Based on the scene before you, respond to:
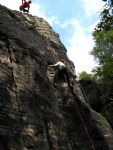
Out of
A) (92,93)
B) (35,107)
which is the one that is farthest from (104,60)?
(35,107)

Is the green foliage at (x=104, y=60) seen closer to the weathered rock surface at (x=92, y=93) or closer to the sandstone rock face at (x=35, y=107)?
the weathered rock surface at (x=92, y=93)

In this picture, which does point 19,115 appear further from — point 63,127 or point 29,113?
point 63,127

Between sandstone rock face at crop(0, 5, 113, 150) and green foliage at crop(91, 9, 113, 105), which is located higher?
green foliage at crop(91, 9, 113, 105)

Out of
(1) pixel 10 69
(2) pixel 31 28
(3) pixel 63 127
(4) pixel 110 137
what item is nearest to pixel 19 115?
(1) pixel 10 69

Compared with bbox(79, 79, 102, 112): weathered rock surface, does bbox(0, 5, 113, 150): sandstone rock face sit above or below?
below

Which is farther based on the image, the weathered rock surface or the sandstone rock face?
the weathered rock surface

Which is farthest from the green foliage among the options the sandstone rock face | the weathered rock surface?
the sandstone rock face

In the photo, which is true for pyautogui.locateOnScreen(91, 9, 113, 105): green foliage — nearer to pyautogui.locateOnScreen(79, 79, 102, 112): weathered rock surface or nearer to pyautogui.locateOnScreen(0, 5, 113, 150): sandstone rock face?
pyautogui.locateOnScreen(79, 79, 102, 112): weathered rock surface

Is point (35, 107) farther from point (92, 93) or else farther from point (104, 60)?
point (104, 60)

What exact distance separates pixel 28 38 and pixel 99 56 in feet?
69.2

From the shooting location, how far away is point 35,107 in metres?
11.5

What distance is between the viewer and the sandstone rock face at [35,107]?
10.1 metres

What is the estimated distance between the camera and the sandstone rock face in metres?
10.1

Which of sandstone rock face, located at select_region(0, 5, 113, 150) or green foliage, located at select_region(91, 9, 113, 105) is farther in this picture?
green foliage, located at select_region(91, 9, 113, 105)
